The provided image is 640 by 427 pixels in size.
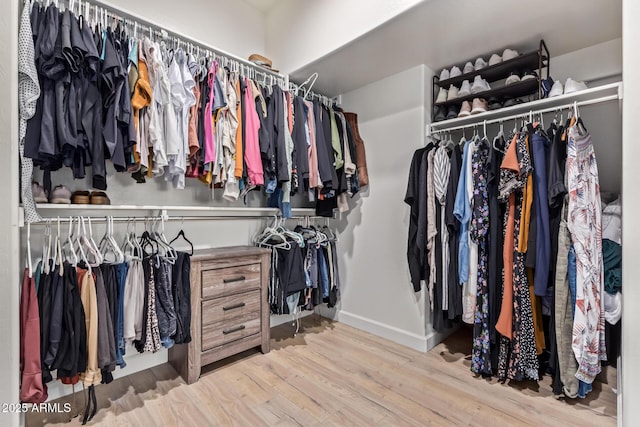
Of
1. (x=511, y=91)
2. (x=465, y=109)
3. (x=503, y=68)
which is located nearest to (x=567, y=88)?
(x=511, y=91)

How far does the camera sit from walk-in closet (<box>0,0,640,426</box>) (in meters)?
1.42

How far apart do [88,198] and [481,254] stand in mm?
2375

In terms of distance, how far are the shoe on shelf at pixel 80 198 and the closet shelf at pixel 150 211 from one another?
37mm

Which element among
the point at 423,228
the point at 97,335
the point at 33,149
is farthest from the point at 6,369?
the point at 423,228

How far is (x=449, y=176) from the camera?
6.97 ft

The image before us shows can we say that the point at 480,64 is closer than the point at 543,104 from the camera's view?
No

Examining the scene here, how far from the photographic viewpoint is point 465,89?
2195mm

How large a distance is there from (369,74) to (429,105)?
0.56 m

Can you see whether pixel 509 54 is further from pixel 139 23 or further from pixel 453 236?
pixel 139 23

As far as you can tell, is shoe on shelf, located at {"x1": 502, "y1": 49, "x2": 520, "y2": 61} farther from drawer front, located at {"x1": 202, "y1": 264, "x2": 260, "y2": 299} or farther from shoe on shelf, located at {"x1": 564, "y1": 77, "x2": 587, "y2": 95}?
drawer front, located at {"x1": 202, "y1": 264, "x2": 260, "y2": 299}

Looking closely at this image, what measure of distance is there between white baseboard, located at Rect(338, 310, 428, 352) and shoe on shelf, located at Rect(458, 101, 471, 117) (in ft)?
5.49

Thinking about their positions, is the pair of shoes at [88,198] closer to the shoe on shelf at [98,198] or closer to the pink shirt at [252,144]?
the shoe on shelf at [98,198]

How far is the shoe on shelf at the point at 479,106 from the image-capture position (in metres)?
2.11

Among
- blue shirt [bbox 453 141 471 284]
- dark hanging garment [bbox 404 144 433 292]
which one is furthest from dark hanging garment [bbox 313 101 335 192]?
blue shirt [bbox 453 141 471 284]
